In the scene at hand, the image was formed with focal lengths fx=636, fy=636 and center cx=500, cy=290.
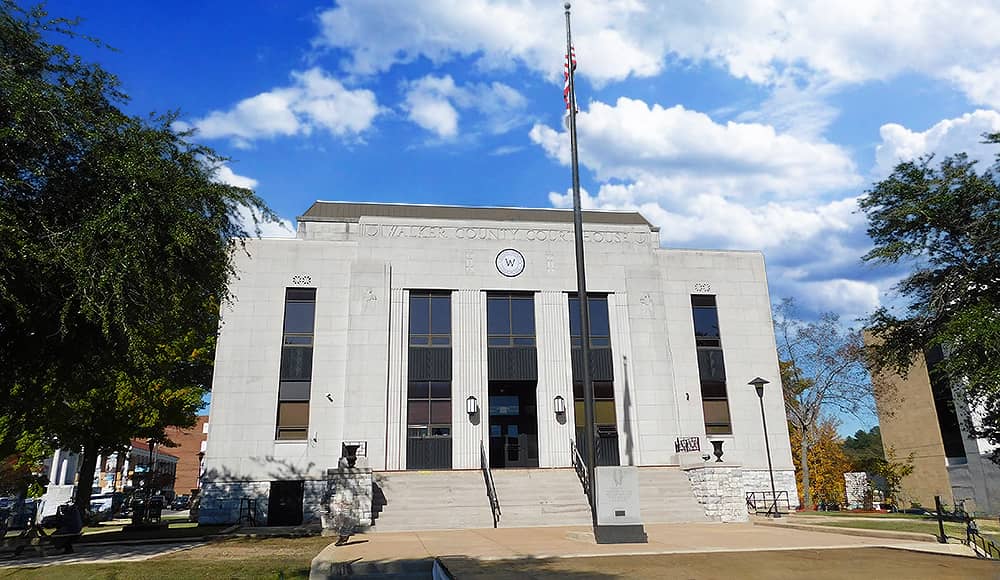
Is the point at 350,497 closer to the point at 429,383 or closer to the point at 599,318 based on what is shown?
the point at 429,383

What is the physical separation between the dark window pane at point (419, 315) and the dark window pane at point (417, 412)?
311 centimetres

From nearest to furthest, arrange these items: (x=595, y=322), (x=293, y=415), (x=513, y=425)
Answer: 1. (x=293, y=415)
2. (x=513, y=425)
3. (x=595, y=322)

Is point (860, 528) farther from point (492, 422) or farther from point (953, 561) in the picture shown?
point (492, 422)

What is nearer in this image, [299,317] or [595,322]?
[299,317]

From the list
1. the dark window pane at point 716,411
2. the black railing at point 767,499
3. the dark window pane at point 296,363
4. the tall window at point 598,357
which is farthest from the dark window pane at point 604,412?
the dark window pane at point 296,363

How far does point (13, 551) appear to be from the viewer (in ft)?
47.0

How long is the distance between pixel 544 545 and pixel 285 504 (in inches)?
611

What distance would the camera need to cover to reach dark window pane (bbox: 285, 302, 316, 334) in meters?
27.5

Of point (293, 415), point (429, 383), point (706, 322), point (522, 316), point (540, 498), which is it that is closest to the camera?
point (540, 498)

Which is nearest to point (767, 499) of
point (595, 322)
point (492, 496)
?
point (595, 322)

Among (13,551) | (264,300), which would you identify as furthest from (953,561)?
(264,300)

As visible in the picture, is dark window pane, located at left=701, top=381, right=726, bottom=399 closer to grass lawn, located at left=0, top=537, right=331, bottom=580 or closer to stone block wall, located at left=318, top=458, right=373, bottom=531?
stone block wall, located at left=318, top=458, right=373, bottom=531

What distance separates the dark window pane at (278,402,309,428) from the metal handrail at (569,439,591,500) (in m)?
11.0

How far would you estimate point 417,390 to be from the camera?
2692 centimetres
